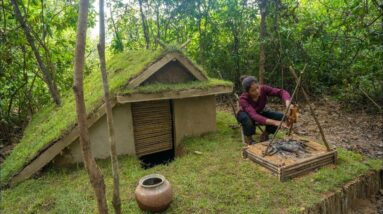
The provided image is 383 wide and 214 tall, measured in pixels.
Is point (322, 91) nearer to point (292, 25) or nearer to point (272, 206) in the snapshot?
point (292, 25)

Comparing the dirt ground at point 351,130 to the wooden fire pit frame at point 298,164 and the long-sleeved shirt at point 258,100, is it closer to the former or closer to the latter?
the wooden fire pit frame at point 298,164

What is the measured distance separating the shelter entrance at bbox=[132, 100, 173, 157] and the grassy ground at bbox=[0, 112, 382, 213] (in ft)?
1.80

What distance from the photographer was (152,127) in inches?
244

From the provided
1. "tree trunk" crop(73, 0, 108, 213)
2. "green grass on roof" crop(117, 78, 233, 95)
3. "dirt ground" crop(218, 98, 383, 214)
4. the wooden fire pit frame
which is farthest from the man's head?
"tree trunk" crop(73, 0, 108, 213)

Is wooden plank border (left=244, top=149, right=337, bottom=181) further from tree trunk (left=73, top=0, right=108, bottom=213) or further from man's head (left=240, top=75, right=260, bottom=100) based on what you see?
tree trunk (left=73, top=0, right=108, bottom=213)

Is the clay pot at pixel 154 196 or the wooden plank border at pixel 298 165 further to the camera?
the wooden plank border at pixel 298 165

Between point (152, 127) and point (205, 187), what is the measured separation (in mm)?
2271

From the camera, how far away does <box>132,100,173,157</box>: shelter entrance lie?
6.00 m

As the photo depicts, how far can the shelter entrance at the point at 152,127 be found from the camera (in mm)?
6000

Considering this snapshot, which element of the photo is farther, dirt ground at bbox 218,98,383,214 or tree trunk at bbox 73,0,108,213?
dirt ground at bbox 218,98,383,214

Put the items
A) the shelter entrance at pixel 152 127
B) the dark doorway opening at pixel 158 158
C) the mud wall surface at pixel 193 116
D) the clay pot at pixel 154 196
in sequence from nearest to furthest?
the clay pot at pixel 154 196
the shelter entrance at pixel 152 127
the mud wall surface at pixel 193 116
the dark doorway opening at pixel 158 158

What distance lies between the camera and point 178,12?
33.5ft

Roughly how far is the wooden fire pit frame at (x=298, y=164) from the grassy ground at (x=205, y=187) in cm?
10

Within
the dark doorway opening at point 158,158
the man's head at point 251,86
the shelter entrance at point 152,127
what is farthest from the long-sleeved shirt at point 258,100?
the dark doorway opening at point 158,158
